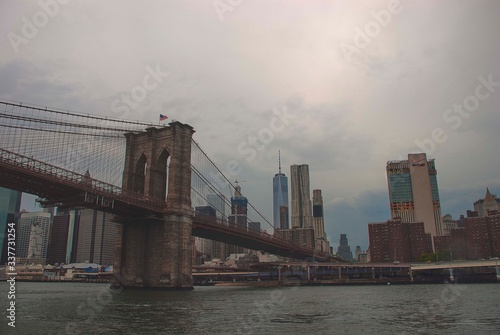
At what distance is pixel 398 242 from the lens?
18262 centimetres

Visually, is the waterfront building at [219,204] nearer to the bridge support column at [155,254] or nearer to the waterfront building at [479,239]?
the bridge support column at [155,254]

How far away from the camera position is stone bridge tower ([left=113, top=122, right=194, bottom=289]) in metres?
59.3

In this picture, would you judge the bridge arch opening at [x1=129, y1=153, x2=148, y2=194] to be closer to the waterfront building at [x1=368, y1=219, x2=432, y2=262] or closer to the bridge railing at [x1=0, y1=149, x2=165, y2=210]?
the bridge railing at [x1=0, y1=149, x2=165, y2=210]

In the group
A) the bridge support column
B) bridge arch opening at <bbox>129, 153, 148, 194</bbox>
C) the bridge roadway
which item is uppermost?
bridge arch opening at <bbox>129, 153, 148, 194</bbox>

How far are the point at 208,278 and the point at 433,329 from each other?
126711 millimetres

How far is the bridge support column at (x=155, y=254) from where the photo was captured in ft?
192

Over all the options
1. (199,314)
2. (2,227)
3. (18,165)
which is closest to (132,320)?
(199,314)

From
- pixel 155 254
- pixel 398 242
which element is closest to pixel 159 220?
pixel 155 254

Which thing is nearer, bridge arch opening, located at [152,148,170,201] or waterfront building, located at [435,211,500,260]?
bridge arch opening, located at [152,148,170,201]

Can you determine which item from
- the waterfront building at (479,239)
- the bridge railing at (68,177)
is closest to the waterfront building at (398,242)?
the waterfront building at (479,239)

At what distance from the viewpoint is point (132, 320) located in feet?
90.4

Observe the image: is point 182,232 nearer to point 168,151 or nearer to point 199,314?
point 168,151

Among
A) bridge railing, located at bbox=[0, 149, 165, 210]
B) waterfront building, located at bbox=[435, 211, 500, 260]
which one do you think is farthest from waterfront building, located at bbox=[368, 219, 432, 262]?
bridge railing, located at bbox=[0, 149, 165, 210]

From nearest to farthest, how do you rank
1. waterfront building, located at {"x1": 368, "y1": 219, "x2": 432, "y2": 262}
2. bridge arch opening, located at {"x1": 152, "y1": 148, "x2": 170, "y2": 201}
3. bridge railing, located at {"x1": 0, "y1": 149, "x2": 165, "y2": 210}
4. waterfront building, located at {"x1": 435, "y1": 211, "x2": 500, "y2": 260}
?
bridge railing, located at {"x1": 0, "y1": 149, "x2": 165, "y2": 210}, bridge arch opening, located at {"x1": 152, "y1": 148, "x2": 170, "y2": 201}, waterfront building, located at {"x1": 435, "y1": 211, "x2": 500, "y2": 260}, waterfront building, located at {"x1": 368, "y1": 219, "x2": 432, "y2": 262}
